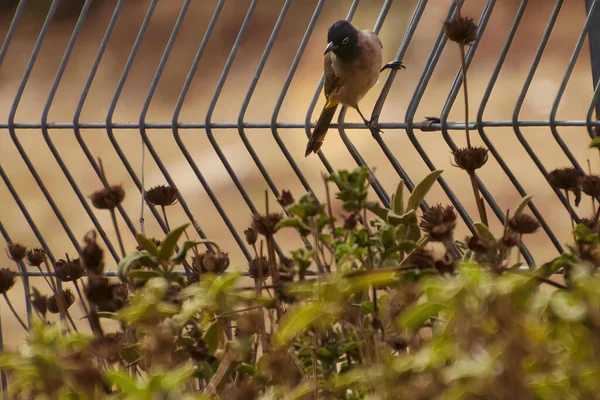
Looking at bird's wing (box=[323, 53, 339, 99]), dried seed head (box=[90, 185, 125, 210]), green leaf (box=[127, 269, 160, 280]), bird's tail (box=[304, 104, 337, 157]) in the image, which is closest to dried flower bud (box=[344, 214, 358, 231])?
green leaf (box=[127, 269, 160, 280])

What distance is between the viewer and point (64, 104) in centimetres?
1712

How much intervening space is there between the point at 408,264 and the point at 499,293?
553 millimetres

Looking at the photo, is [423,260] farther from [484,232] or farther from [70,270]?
[70,270]

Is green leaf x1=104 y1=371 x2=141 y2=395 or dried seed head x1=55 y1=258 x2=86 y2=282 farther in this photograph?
dried seed head x1=55 y1=258 x2=86 y2=282

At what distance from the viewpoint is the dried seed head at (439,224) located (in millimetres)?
2279

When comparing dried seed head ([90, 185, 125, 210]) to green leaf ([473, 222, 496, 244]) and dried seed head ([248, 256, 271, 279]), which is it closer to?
dried seed head ([248, 256, 271, 279])

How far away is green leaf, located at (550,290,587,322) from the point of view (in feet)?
5.83

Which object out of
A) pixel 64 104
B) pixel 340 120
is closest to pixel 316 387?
pixel 340 120

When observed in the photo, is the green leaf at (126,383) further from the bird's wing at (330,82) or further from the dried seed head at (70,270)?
the bird's wing at (330,82)

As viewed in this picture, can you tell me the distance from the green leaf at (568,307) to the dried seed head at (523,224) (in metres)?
0.44

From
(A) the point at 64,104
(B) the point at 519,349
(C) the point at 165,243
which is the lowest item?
(A) the point at 64,104

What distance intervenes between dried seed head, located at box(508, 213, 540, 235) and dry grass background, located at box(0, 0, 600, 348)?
20.7ft

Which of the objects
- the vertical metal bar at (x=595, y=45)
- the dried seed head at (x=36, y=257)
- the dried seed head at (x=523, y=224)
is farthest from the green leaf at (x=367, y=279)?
the vertical metal bar at (x=595, y=45)

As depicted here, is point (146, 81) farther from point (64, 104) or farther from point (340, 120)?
point (340, 120)
